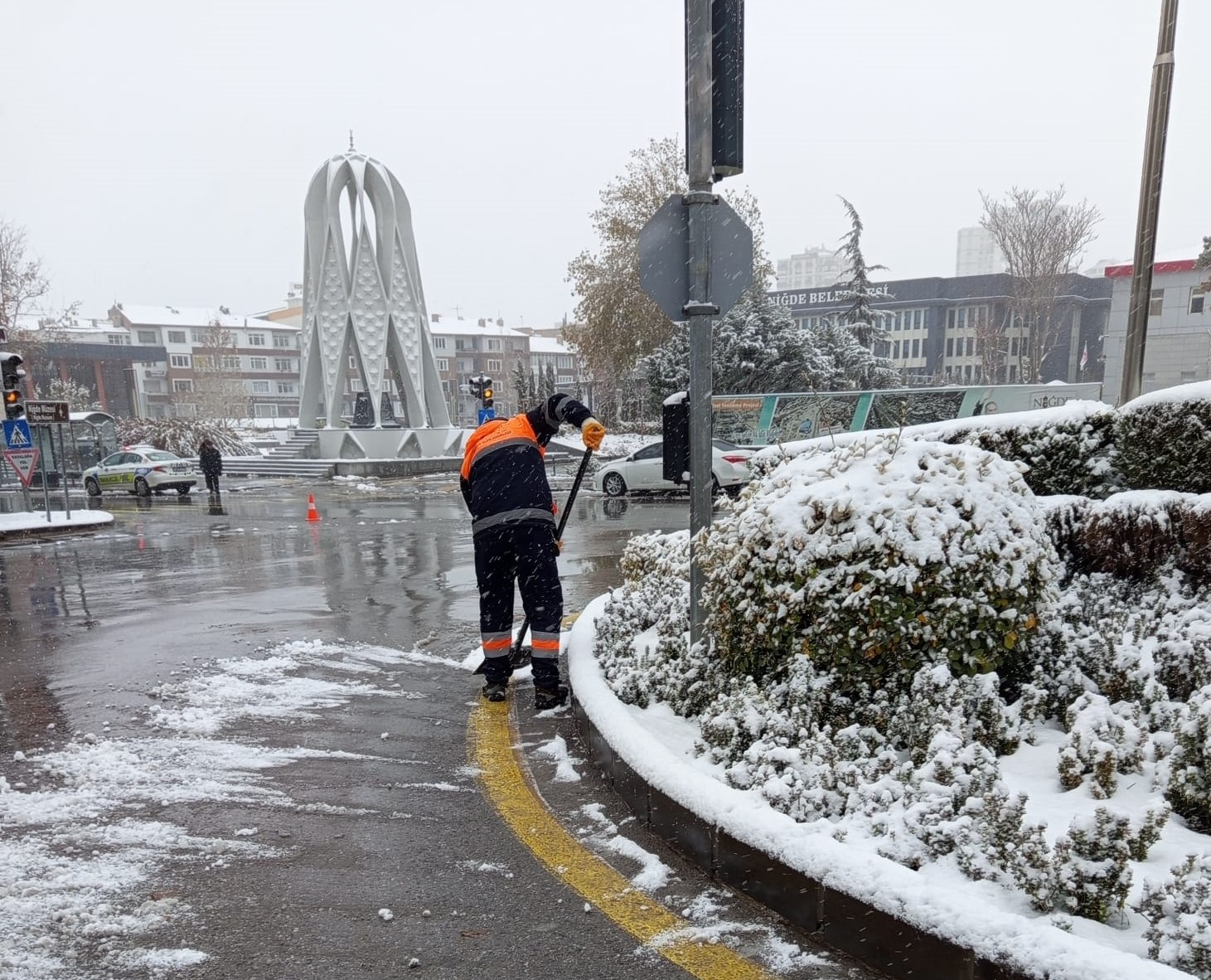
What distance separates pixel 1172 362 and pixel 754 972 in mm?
50849

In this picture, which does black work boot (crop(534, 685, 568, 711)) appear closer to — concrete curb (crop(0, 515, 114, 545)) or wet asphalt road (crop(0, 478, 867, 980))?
wet asphalt road (crop(0, 478, 867, 980))

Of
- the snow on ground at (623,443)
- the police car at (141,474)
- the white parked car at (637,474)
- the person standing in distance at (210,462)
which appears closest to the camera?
the white parked car at (637,474)

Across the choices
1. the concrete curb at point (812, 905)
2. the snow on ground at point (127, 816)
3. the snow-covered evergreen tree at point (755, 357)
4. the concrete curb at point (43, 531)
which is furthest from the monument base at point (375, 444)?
the concrete curb at point (812, 905)

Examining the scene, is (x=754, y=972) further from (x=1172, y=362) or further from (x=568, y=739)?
(x=1172, y=362)

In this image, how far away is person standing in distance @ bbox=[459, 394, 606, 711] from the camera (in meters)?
4.66

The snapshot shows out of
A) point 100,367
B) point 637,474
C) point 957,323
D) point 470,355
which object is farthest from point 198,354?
point 957,323

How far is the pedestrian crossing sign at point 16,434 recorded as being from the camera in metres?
15.9

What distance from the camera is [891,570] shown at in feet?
10.3

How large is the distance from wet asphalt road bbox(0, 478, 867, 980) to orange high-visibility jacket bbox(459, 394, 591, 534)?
1161 mm

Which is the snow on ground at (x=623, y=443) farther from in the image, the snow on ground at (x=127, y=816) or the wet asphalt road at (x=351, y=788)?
the snow on ground at (x=127, y=816)

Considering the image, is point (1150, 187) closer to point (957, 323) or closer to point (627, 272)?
point (627, 272)

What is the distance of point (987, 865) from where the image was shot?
7.29 ft

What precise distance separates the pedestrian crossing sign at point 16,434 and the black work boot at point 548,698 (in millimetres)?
16383

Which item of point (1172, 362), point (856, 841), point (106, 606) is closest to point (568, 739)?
→ point (856, 841)
